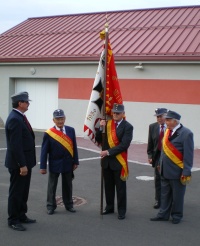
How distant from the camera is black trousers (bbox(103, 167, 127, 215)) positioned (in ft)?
24.4

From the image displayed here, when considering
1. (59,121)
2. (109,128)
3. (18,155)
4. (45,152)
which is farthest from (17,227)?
(109,128)

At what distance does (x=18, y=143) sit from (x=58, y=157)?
1.24 metres

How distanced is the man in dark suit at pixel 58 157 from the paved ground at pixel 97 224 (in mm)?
252

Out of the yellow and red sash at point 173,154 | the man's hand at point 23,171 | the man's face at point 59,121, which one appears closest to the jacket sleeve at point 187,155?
the yellow and red sash at point 173,154

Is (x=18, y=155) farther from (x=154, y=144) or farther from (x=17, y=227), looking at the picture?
(x=154, y=144)

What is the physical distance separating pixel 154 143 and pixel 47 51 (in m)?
13.3

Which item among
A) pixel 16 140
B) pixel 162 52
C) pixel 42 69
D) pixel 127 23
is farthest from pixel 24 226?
pixel 127 23

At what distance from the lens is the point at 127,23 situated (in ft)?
69.5

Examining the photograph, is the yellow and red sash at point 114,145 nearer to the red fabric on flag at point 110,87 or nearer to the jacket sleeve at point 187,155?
the red fabric on flag at point 110,87

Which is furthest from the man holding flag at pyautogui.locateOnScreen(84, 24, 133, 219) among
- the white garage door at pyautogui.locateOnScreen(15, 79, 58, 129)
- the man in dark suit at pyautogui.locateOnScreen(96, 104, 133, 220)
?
the white garage door at pyautogui.locateOnScreen(15, 79, 58, 129)

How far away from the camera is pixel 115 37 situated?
783 inches

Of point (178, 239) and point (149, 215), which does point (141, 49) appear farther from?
point (178, 239)

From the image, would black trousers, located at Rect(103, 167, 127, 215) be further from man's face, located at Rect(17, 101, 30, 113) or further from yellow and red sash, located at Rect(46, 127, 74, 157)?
man's face, located at Rect(17, 101, 30, 113)

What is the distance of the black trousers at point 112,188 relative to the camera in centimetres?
743
